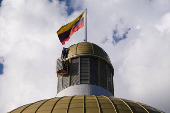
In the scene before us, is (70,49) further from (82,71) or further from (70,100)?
(70,100)

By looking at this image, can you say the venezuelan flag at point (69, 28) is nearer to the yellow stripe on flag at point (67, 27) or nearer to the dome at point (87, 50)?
the yellow stripe on flag at point (67, 27)

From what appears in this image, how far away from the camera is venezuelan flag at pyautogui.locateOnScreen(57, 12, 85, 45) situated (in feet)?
127

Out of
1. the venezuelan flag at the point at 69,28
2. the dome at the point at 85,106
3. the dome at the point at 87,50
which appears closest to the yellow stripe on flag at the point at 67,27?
the venezuelan flag at the point at 69,28

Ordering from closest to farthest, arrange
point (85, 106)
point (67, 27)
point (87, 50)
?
point (85, 106) < point (87, 50) < point (67, 27)

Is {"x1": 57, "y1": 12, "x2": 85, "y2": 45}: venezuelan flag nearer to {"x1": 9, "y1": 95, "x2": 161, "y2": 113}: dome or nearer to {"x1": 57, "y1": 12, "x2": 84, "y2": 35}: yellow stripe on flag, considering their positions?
{"x1": 57, "y1": 12, "x2": 84, "y2": 35}: yellow stripe on flag

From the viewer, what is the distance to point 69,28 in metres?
39.6

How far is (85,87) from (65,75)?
385 cm

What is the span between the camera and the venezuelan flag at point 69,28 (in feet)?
127

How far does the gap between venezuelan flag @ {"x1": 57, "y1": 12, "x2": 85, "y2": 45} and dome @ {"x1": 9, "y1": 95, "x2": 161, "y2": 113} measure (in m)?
13.9

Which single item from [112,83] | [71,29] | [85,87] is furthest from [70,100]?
[71,29]

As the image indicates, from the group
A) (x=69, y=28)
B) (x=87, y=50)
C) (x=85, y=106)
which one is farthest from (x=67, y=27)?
(x=85, y=106)

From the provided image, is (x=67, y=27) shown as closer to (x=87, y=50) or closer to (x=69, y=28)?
(x=69, y=28)

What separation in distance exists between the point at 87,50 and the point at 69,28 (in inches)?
210

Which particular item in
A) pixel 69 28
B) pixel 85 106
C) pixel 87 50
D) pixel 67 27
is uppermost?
pixel 67 27
